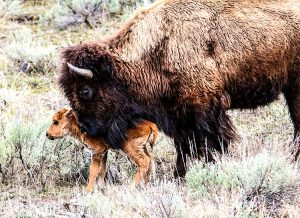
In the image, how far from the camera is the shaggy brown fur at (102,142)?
24.1 ft

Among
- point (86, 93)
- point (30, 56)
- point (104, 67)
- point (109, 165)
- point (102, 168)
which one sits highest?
point (104, 67)

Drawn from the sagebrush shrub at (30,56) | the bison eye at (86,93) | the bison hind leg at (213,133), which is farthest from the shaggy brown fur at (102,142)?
the sagebrush shrub at (30,56)

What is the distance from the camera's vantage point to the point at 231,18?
7.25 metres

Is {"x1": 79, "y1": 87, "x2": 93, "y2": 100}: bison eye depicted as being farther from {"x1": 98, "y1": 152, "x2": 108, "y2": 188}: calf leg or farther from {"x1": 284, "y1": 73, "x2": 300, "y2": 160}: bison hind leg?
{"x1": 284, "y1": 73, "x2": 300, "y2": 160}: bison hind leg

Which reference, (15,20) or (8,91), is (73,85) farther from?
(15,20)

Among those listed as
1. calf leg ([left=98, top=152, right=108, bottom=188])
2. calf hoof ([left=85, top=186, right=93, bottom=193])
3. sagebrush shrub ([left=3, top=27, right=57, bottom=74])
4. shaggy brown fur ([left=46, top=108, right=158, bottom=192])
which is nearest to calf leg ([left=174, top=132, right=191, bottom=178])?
shaggy brown fur ([left=46, top=108, right=158, bottom=192])

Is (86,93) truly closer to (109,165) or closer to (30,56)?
(109,165)

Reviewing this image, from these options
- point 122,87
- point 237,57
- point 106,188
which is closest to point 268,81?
point 237,57

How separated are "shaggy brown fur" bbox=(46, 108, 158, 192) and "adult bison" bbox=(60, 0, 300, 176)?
115 millimetres

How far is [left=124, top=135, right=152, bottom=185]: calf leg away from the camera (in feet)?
24.0

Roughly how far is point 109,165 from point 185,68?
144 cm

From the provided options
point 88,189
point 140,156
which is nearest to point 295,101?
point 140,156

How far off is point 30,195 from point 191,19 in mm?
2200

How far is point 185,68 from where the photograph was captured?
7055mm
